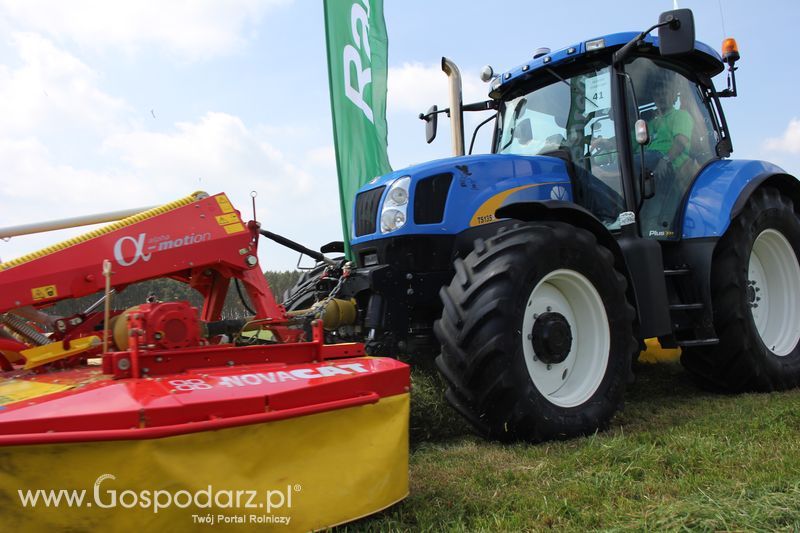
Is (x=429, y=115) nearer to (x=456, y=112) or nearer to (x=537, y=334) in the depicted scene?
(x=456, y=112)

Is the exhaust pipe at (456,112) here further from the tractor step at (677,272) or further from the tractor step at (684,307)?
the tractor step at (684,307)

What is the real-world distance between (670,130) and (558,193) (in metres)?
1.12

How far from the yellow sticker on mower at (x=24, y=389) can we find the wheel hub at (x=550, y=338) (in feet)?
7.09

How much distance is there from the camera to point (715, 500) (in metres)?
2.24

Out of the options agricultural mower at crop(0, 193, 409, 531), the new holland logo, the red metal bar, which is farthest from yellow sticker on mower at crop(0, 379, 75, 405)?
the new holland logo

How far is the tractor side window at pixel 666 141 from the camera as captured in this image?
4.61 metres

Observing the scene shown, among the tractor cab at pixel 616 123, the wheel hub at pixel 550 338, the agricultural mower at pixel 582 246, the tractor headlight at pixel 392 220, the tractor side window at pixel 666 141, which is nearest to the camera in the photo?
the agricultural mower at pixel 582 246

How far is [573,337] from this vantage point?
368 centimetres

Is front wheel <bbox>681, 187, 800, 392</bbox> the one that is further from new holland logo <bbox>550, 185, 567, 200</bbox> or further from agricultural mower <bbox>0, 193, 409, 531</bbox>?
agricultural mower <bbox>0, 193, 409, 531</bbox>

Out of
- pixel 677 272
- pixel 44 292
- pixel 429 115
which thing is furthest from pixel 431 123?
pixel 44 292

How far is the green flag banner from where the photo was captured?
6.40 m

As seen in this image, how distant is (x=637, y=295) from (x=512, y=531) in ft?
7.47

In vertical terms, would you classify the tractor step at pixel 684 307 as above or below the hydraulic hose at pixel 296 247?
below

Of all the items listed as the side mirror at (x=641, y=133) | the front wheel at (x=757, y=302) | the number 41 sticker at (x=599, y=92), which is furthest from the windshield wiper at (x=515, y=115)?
the front wheel at (x=757, y=302)
